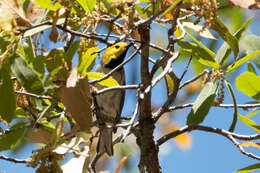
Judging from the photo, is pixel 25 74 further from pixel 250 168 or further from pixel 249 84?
pixel 250 168

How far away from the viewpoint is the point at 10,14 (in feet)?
3.99

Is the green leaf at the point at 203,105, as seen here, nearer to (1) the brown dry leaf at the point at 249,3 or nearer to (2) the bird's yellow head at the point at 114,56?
(1) the brown dry leaf at the point at 249,3

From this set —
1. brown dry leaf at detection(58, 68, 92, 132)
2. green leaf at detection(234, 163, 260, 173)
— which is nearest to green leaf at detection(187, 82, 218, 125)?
green leaf at detection(234, 163, 260, 173)

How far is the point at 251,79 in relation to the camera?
5.32ft

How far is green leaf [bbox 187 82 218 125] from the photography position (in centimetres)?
158

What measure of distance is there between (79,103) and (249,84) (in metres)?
0.71

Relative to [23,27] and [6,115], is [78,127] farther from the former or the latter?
[23,27]

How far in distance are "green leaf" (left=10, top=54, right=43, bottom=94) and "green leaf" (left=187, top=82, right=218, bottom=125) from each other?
0.65m

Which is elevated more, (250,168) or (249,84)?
(249,84)

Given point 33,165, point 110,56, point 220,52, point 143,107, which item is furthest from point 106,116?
point 33,165

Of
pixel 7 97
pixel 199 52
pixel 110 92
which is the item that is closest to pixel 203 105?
pixel 199 52

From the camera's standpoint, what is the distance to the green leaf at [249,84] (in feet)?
5.29

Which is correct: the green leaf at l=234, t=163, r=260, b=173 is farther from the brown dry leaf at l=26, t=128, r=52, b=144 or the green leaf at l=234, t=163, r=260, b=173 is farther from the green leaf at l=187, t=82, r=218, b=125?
the brown dry leaf at l=26, t=128, r=52, b=144

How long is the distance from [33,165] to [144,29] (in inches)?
38.3
